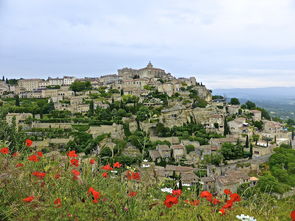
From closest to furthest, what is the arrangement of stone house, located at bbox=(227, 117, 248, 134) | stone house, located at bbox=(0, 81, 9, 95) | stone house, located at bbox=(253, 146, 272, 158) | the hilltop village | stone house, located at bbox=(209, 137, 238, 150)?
the hilltop village < stone house, located at bbox=(253, 146, 272, 158) < stone house, located at bbox=(209, 137, 238, 150) < stone house, located at bbox=(227, 117, 248, 134) < stone house, located at bbox=(0, 81, 9, 95)

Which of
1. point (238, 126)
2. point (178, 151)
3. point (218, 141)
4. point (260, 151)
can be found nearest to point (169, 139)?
point (178, 151)

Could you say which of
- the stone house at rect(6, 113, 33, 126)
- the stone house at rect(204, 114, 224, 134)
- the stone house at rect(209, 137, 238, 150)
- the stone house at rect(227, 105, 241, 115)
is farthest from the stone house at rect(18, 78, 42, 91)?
the stone house at rect(209, 137, 238, 150)

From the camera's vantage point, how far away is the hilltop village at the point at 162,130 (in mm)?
22891

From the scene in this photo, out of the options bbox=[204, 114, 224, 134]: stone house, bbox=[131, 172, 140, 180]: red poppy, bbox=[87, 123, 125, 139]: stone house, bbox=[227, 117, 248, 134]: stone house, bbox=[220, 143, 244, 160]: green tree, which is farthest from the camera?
bbox=[204, 114, 224, 134]: stone house

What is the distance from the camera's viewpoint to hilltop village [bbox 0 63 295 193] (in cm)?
2289

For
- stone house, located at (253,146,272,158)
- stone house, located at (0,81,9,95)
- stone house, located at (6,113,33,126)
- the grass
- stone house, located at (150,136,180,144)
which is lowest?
stone house, located at (253,146,272,158)

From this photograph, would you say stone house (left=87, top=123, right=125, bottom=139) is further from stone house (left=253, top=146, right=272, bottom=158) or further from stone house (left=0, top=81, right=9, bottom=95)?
stone house (left=0, top=81, right=9, bottom=95)

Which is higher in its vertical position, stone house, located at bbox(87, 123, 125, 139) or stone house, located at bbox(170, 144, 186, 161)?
stone house, located at bbox(87, 123, 125, 139)

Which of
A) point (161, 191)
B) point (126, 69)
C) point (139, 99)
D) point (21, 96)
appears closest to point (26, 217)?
point (161, 191)

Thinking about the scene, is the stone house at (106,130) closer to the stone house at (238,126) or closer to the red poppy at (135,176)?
the stone house at (238,126)

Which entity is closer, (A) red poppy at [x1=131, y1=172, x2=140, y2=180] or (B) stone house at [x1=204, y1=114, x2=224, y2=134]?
(A) red poppy at [x1=131, y1=172, x2=140, y2=180]

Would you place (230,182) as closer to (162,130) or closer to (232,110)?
(162,130)

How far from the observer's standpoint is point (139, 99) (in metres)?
41.5

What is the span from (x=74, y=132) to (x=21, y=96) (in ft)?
82.5
